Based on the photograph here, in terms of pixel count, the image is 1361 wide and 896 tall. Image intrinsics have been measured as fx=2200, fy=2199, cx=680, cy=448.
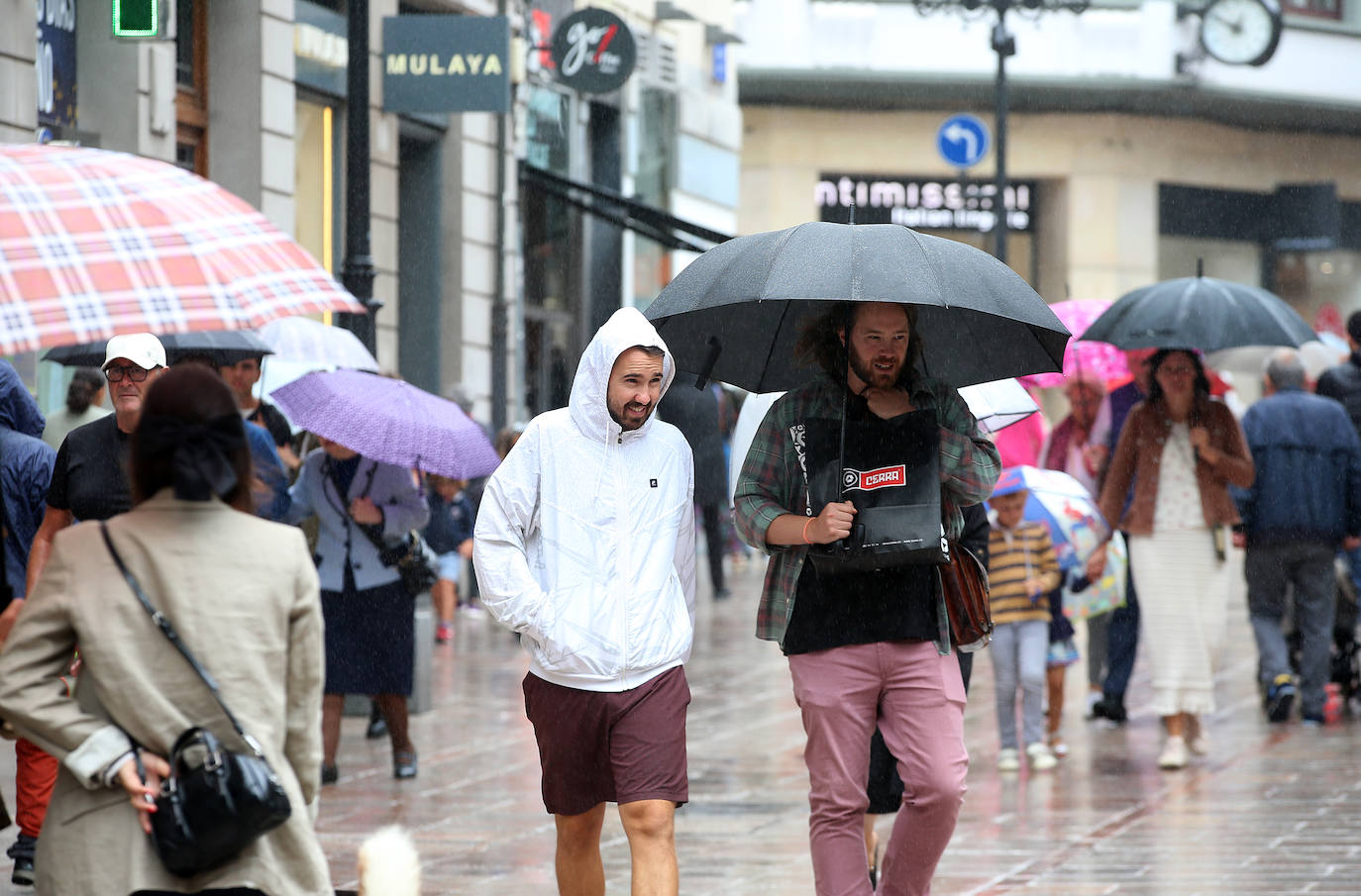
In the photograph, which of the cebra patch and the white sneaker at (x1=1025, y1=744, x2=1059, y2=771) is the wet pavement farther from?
A: the cebra patch

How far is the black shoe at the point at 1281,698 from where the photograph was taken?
39.7ft

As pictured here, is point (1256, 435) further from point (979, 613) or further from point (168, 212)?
point (168, 212)

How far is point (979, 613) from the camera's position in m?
6.06

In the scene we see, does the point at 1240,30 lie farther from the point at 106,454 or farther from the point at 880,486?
the point at 880,486

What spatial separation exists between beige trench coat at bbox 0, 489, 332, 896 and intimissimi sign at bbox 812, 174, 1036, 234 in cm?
3288

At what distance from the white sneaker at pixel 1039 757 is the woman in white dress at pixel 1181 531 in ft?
1.85

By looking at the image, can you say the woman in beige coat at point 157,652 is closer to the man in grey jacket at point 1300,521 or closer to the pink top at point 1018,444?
the pink top at point 1018,444

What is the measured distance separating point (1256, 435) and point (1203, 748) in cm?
213

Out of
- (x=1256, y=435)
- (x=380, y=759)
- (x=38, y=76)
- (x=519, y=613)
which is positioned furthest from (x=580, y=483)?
(x=38, y=76)

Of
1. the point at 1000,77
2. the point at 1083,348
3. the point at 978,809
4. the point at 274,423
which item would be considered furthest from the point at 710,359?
the point at 1000,77

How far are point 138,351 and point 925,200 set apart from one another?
101 feet

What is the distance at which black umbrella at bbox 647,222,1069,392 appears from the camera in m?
5.89

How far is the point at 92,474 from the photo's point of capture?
22.9ft

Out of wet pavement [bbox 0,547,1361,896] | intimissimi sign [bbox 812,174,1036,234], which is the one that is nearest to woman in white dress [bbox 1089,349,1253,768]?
wet pavement [bbox 0,547,1361,896]
